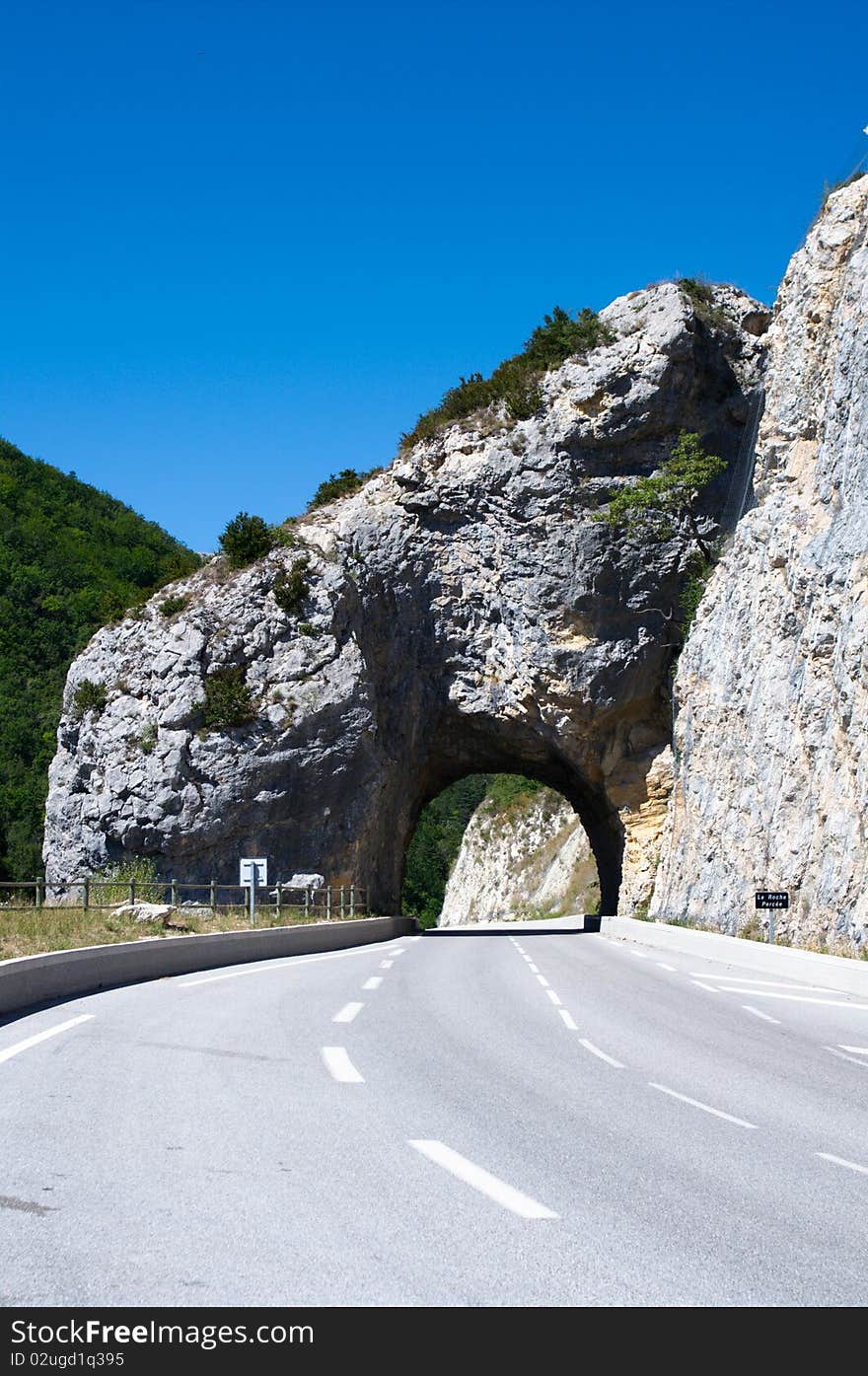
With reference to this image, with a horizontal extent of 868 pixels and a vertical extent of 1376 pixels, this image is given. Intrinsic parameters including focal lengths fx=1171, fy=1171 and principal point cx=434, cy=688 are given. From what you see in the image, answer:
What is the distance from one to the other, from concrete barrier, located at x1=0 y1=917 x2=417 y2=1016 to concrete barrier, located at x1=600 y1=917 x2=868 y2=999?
9.04m

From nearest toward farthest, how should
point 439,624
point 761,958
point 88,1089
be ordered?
point 88,1089
point 761,958
point 439,624

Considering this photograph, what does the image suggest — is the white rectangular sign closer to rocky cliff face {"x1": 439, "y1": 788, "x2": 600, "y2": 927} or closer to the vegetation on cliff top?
the vegetation on cliff top

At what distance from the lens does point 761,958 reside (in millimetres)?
22562

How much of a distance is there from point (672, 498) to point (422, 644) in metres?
11.4

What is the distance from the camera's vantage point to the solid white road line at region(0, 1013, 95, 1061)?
34.9 feet

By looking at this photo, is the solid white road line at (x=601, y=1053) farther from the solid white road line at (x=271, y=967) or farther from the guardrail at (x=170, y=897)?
the guardrail at (x=170, y=897)

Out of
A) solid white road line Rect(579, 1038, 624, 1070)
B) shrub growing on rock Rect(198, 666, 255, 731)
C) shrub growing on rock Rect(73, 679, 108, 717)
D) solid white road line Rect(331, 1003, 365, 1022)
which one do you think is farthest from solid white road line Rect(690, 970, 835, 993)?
shrub growing on rock Rect(73, 679, 108, 717)

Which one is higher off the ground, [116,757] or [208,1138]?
[116,757]

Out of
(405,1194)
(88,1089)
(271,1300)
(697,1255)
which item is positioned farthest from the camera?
(88,1089)

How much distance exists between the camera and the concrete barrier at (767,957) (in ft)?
60.1
